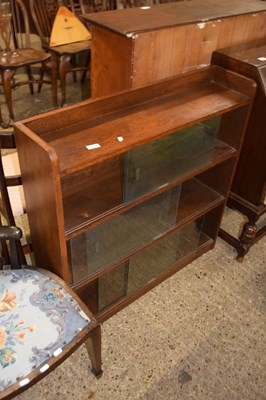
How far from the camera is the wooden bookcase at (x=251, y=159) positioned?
4.90ft

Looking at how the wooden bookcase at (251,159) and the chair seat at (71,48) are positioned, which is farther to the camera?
the chair seat at (71,48)

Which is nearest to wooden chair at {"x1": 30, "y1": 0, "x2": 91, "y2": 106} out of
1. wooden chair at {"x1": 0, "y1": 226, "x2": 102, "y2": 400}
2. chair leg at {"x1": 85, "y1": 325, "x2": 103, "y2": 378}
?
wooden chair at {"x1": 0, "y1": 226, "x2": 102, "y2": 400}

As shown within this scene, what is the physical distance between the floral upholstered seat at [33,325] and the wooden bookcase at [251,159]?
3.33 ft

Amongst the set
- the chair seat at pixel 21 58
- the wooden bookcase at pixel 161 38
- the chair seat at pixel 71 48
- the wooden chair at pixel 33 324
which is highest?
the wooden bookcase at pixel 161 38

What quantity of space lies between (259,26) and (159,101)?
72cm

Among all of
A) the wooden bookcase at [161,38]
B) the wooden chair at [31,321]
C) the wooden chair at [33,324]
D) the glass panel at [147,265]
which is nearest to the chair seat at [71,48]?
the wooden bookcase at [161,38]

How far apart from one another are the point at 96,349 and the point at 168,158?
774 millimetres

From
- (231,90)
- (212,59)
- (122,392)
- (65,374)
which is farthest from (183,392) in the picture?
(212,59)

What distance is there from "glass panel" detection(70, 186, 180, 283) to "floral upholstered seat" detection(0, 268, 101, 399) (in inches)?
7.0

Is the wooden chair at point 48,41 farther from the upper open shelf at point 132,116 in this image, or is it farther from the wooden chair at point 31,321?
the wooden chair at point 31,321

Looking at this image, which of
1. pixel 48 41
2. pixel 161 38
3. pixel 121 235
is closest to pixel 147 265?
pixel 121 235

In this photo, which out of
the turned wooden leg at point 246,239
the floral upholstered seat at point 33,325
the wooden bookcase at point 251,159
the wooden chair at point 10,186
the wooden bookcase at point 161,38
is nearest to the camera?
the floral upholstered seat at point 33,325

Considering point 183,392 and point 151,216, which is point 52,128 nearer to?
point 151,216

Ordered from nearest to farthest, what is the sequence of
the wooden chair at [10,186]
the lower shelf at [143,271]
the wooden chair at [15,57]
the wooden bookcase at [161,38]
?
1. the wooden chair at [10,186]
2. the wooden bookcase at [161,38]
3. the lower shelf at [143,271]
4. the wooden chair at [15,57]
